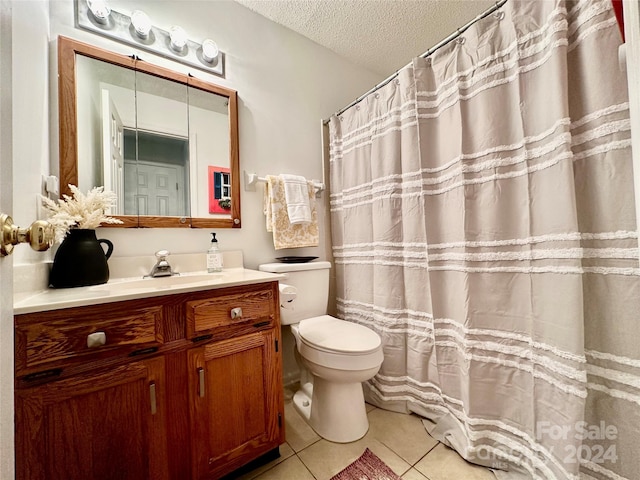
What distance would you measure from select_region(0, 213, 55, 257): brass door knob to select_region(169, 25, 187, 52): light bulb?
136 cm

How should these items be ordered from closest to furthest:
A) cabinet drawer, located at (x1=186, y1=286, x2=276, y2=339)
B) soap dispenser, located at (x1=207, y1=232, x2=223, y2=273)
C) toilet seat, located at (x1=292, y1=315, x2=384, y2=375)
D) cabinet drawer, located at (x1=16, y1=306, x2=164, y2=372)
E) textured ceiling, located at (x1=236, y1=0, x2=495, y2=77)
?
cabinet drawer, located at (x1=16, y1=306, x2=164, y2=372) < cabinet drawer, located at (x1=186, y1=286, x2=276, y2=339) < toilet seat, located at (x1=292, y1=315, x2=384, y2=375) < soap dispenser, located at (x1=207, y1=232, x2=223, y2=273) < textured ceiling, located at (x1=236, y1=0, x2=495, y2=77)

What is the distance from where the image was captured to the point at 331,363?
45.1 inches

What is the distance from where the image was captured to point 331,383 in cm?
124

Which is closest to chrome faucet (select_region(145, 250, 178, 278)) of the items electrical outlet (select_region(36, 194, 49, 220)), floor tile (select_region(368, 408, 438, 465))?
electrical outlet (select_region(36, 194, 49, 220))

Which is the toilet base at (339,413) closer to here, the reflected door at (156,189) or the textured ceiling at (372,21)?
the reflected door at (156,189)

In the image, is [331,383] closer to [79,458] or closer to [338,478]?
[338,478]

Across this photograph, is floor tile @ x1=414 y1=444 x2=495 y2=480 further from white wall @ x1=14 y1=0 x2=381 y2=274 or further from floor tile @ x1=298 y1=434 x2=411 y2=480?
white wall @ x1=14 y1=0 x2=381 y2=274

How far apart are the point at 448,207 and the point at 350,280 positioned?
0.79 metres

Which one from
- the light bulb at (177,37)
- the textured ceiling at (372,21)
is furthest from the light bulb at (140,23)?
the textured ceiling at (372,21)

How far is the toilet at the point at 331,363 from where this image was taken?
1144 mm

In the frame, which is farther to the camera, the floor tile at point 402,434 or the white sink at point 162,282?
the floor tile at point 402,434

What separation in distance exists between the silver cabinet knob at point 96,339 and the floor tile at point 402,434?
1218 mm

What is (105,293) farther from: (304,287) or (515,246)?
(515,246)

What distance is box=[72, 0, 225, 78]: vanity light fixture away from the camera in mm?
1146
